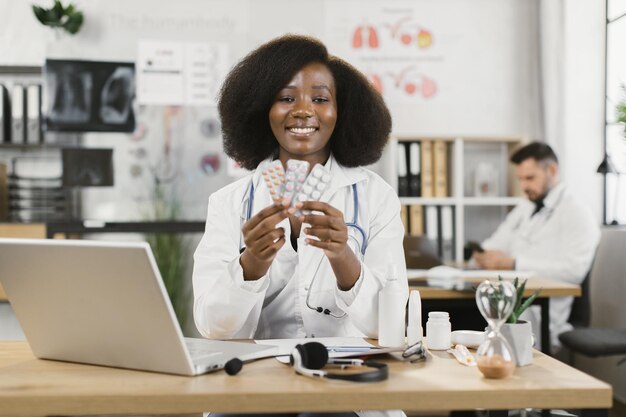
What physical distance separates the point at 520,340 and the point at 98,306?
72 cm

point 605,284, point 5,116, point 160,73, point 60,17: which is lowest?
point 605,284

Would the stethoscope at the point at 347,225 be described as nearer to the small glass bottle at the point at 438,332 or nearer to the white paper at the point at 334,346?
the white paper at the point at 334,346

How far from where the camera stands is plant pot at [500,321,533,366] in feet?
4.33

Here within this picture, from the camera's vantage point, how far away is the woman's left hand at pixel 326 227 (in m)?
1.44

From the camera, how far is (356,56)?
5074 millimetres

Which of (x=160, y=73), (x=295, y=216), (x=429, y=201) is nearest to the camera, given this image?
(x=295, y=216)

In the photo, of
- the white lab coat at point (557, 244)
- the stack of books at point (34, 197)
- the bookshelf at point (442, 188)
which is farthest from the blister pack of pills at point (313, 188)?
the stack of books at point (34, 197)

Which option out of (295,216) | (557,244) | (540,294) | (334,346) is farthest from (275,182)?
(557,244)

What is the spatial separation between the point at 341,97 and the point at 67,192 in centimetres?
318

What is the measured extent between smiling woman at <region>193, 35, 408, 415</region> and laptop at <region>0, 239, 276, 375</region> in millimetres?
316

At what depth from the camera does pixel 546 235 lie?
4148mm

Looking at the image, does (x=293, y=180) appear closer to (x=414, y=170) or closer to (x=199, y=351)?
(x=199, y=351)

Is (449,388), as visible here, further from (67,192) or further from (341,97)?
(67,192)

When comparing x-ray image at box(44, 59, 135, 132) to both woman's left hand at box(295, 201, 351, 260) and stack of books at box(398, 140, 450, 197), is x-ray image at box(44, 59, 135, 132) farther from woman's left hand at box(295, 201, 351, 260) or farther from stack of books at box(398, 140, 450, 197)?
woman's left hand at box(295, 201, 351, 260)
